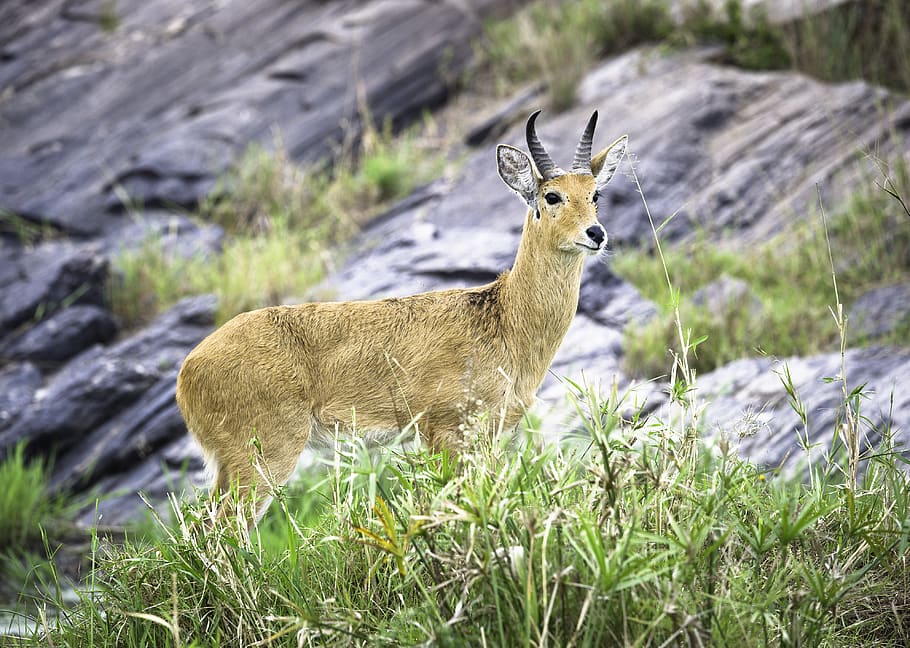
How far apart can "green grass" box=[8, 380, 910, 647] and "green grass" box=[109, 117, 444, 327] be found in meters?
5.95

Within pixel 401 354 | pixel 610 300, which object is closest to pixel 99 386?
pixel 401 354

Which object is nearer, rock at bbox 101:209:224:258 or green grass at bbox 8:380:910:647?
green grass at bbox 8:380:910:647

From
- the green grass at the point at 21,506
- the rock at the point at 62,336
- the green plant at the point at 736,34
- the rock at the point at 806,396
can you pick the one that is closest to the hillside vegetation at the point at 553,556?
the rock at the point at 806,396

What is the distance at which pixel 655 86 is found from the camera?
13.2m

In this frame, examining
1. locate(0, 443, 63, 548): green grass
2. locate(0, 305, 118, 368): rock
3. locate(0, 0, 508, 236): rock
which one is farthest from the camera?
locate(0, 0, 508, 236): rock

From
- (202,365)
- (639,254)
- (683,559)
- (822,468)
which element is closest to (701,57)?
(639,254)

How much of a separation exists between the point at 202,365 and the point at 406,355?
122 centimetres

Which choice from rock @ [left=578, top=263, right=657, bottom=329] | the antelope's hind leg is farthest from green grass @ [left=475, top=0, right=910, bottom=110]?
the antelope's hind leg

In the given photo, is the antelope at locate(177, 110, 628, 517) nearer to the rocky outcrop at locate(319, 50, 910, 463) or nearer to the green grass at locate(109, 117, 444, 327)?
the rocky outcrop at locate(319, 50, 910, 463)

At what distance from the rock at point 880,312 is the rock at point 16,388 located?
7.73 meters

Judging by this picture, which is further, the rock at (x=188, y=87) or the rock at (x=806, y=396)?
the rock at (x=188, y=87)

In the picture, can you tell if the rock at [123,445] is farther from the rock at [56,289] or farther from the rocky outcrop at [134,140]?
the rock at [56,289]

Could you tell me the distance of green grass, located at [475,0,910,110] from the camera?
43.1 ft

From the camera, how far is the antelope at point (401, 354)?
5727mm
